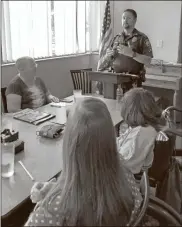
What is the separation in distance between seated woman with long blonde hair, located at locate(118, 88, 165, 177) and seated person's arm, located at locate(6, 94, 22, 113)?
4.04 ft

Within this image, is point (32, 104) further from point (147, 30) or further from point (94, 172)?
point (147, 30)

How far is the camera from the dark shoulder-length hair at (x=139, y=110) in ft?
5.69

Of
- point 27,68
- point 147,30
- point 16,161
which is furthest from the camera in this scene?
point 147,30

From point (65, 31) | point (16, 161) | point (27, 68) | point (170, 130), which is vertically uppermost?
point (65, 31)

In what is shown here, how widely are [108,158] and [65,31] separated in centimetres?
367

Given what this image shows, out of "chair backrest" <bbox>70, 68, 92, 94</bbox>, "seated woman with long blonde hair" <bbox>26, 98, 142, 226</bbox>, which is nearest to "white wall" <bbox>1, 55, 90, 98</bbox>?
"chair backrest" <bbox>70, 68, 92, 94</bbox>

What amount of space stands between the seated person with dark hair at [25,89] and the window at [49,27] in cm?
76

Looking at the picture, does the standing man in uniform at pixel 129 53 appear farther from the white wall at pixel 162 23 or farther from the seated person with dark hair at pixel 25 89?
the white wall at pixel 162 23

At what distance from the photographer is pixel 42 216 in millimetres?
984

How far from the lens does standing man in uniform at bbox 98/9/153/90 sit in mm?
3287

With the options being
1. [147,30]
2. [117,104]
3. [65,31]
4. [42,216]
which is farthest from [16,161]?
[147,30]

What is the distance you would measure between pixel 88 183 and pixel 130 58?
2509mm

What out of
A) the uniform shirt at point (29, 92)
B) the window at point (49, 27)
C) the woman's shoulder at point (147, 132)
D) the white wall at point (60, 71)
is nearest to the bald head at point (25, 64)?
the uniform shirt at point (29, 92)

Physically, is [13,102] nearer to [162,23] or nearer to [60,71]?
[60,71]
